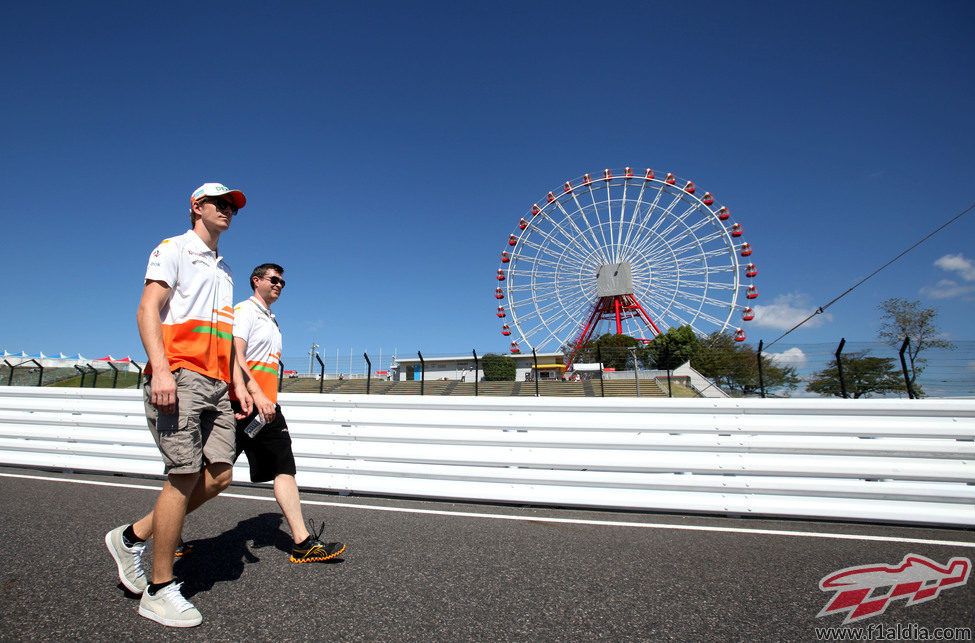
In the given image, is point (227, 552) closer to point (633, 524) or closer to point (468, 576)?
point (468, 576)

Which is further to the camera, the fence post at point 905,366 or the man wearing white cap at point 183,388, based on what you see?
the fence post at point 905,366

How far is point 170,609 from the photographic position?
183cm

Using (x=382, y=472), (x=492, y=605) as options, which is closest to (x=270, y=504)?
(x=382, y=472)

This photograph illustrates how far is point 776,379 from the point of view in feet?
29.8

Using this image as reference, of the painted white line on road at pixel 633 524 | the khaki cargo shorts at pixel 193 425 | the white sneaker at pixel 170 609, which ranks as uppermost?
the khaki cargo shorts at pixel 193 425

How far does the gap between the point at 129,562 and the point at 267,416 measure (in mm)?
769

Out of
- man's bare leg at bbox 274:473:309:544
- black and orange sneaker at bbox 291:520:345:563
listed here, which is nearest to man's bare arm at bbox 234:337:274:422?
man's bare leg at bbox 274:473:309:544

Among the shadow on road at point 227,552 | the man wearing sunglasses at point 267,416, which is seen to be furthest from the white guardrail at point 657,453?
the man wearing sunglasses at point 267,416

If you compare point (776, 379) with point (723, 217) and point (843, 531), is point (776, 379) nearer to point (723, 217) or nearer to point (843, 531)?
point (843, 531)

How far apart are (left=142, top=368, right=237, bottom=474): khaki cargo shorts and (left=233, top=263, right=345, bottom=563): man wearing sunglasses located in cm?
18

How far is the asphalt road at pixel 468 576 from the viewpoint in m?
1.80

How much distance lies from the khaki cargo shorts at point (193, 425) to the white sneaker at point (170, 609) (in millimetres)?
444

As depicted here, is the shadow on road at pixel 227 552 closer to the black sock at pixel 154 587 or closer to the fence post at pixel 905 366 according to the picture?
the black sock at pixel 154 587

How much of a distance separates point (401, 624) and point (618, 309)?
138 feet
